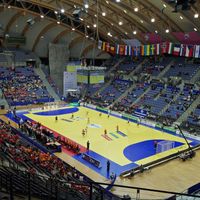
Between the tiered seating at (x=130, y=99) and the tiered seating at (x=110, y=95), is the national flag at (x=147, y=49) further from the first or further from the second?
the tiered seating at (x=110, y=95)

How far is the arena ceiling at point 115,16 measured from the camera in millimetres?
32362

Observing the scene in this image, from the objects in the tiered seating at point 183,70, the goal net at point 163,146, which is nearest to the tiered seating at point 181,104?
the tiered seating at point 183,70

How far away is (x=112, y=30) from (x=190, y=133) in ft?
80.8

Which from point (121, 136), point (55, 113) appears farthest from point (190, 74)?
point (55, 113)

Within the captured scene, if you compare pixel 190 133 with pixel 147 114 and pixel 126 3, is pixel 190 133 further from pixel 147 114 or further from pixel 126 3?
pixel 126 3

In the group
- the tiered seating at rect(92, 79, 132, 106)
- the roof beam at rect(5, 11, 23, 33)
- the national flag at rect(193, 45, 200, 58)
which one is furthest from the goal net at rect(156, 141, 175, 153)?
the roof beam at rect(5, 11, 23, 33)

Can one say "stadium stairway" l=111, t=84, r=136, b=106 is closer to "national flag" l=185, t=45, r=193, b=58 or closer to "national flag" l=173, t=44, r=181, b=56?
"national flag" l=173, t=44, r=181, b=56

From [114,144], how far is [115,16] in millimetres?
22448

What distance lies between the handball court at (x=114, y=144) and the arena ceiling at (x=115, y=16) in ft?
39.5

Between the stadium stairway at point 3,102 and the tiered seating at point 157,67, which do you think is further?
the tiered seating at point 157,67

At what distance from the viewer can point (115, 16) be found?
133 feet

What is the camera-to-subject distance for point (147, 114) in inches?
1518

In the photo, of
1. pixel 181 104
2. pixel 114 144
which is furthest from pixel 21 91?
pixel 181 104

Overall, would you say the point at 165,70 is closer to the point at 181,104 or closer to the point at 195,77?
the point at 195,77
